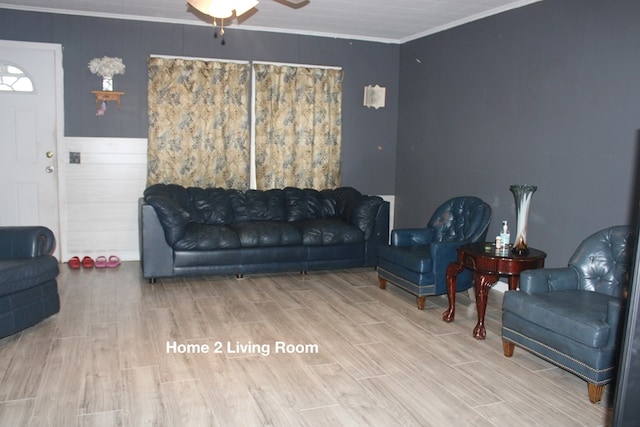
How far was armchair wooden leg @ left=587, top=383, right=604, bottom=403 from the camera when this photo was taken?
10.1ft

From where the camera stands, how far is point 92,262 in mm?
6168

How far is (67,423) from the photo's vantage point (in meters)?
2.71

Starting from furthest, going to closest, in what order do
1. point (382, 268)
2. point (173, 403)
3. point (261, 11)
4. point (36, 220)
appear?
1. point (36, 220)
2. point (261, 11)
3. point (382, 268)
4. point (173, 403)

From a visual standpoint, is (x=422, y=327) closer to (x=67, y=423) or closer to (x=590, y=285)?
(x=590, y=285)

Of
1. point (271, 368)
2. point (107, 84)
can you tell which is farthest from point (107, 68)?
point (271, 368)

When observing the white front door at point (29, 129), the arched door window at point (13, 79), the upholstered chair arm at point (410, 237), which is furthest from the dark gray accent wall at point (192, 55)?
the upholstered chair arm at point (410, 237)

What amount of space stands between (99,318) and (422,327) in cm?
253

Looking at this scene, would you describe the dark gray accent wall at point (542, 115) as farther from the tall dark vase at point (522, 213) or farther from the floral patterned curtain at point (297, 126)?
the floral patterned curtain at point (297, 126)

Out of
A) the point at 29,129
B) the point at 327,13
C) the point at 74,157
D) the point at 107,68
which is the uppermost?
the point at 327,13

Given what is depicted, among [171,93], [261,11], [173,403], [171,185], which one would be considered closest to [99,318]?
[173,403]

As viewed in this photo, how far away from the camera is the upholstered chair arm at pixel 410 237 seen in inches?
208

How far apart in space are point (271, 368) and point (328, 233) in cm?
252

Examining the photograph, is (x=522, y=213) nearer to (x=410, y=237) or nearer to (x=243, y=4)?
(x=410, y=237)

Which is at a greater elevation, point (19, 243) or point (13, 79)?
point (13, 79)
